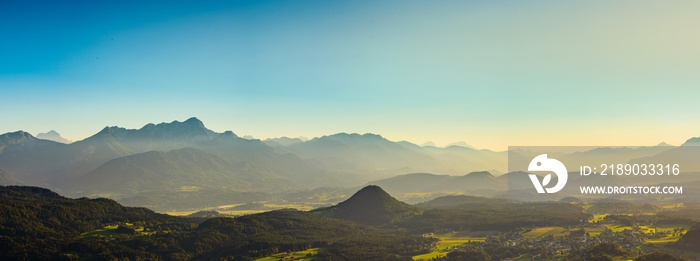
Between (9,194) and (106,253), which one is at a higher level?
(9,194)

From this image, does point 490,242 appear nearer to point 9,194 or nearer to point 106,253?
point 106,253

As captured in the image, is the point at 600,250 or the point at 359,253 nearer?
the point at 600,250

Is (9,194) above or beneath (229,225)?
above

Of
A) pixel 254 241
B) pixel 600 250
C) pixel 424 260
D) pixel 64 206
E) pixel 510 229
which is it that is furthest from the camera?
pixel 510 229

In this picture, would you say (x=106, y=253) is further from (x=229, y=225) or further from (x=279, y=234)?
(x=279, y=234)

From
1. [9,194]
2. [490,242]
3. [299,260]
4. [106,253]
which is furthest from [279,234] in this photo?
[9,194]

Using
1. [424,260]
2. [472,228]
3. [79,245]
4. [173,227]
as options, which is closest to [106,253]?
[79,245]

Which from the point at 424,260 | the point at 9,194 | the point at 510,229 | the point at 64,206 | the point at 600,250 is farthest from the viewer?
the point at 9,194

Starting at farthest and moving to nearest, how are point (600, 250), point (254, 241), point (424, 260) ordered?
point (254, 241), point (424, 260), point (600, 250)

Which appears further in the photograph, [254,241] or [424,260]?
[254,241]
